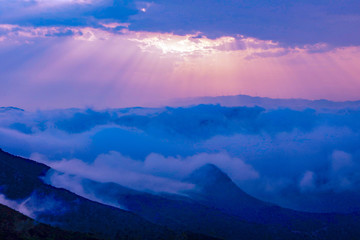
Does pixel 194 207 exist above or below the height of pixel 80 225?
above

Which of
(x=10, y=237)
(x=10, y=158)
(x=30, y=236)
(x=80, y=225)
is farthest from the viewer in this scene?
(x=10, y=158)

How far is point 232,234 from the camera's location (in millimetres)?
155500

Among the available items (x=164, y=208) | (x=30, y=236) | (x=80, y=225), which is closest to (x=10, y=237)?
(x=30, y=236)

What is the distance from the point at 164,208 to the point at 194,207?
16651mm

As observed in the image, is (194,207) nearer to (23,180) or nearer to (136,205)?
(136,205)

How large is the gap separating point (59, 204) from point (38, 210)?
26.9 feet

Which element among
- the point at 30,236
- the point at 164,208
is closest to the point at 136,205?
the point at 164,208

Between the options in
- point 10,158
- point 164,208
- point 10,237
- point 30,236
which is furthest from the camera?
point 164,208

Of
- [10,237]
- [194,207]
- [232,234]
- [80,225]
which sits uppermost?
[194,207]

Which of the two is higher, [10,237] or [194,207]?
[194,207]

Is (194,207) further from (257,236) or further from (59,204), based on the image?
(59,204)

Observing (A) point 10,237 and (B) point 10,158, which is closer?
(A) point 10,237

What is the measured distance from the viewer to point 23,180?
5866 inches

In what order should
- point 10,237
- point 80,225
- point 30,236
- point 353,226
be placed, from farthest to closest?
1. point 353,226
2. point 80,225
3. point 30,236
4. point 10,237
